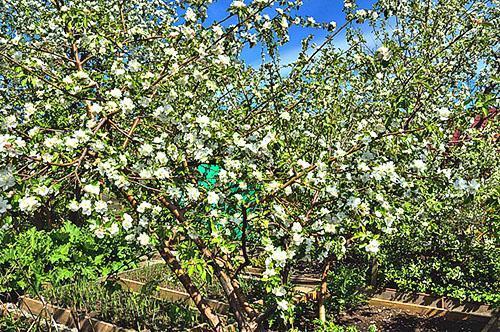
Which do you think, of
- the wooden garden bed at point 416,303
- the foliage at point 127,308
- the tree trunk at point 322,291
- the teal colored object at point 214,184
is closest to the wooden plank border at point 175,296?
the wooden garden bed at point 416,303

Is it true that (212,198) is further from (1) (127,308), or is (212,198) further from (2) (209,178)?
(1) (127,308)

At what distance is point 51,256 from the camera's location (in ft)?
15.1

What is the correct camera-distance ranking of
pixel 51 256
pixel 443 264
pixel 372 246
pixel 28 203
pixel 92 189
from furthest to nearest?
1. pixel 443 264
2. pixel 51 256
3. pixel 372 246
4. pixel 92 189
5. pixel 28 203

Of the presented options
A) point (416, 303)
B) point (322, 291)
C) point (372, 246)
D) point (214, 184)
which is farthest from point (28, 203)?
point (416, 303)

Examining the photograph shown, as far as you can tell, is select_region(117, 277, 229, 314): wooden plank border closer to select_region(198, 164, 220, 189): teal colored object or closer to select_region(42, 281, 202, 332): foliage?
select_region(42, 281, 202, 332): foliage

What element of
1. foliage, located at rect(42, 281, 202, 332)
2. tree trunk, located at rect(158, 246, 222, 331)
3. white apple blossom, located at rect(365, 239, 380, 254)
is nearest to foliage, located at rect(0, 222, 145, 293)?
foliage, located at rect(42, 281, 202, 332)

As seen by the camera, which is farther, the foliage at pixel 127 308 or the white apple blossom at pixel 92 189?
the foliage at pixel 127 308

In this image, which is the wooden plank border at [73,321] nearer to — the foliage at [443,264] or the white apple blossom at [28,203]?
the white apple blossom at [28,203]

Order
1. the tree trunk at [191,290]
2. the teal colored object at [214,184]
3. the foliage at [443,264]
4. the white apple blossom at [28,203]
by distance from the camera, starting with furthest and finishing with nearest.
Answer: the foliage at [443,264], the tree trunk at [191,290], the teal colored object at [214,184], the white apple blossom at [28,203]

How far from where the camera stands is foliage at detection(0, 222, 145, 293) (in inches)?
147

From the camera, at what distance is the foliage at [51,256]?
12.3 ft

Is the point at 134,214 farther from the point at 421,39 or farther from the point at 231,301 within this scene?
the point at 421,39

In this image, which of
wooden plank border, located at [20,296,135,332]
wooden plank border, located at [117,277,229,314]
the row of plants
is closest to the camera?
the row of plants

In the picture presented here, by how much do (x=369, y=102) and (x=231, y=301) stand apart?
226 centimetres
